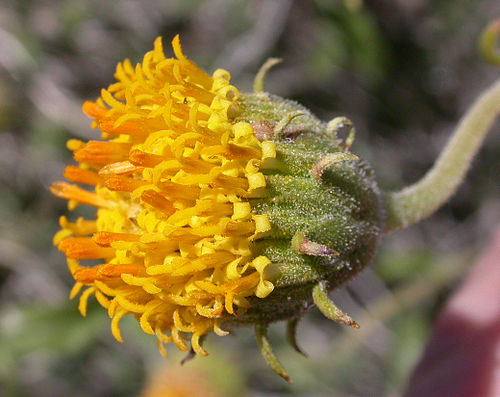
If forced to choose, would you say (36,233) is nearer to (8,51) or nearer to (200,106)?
(8,51)

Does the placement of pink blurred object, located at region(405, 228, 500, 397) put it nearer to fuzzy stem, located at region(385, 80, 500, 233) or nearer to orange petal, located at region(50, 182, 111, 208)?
fuzzy stem, located at region(385, 80, 500, 233)

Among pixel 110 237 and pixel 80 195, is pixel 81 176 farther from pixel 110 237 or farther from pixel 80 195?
pixel 110 237

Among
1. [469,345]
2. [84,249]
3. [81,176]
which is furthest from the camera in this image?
[469,345]

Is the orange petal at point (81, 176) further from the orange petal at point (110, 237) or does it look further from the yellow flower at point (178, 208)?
the orange petal at point (110, 237)

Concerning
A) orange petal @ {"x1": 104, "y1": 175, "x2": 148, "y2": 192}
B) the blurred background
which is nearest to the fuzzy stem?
orange petal @ {"x1": 104, "y1": 175, "x2": 148, "y2": 192}

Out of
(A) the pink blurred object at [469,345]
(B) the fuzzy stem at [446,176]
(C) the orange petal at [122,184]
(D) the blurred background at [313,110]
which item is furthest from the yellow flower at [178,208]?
(D) the blurred background at [313,110]

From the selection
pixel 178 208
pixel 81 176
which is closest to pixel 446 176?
pixel 178 208

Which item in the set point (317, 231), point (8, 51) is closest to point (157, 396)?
point (317, 231)
